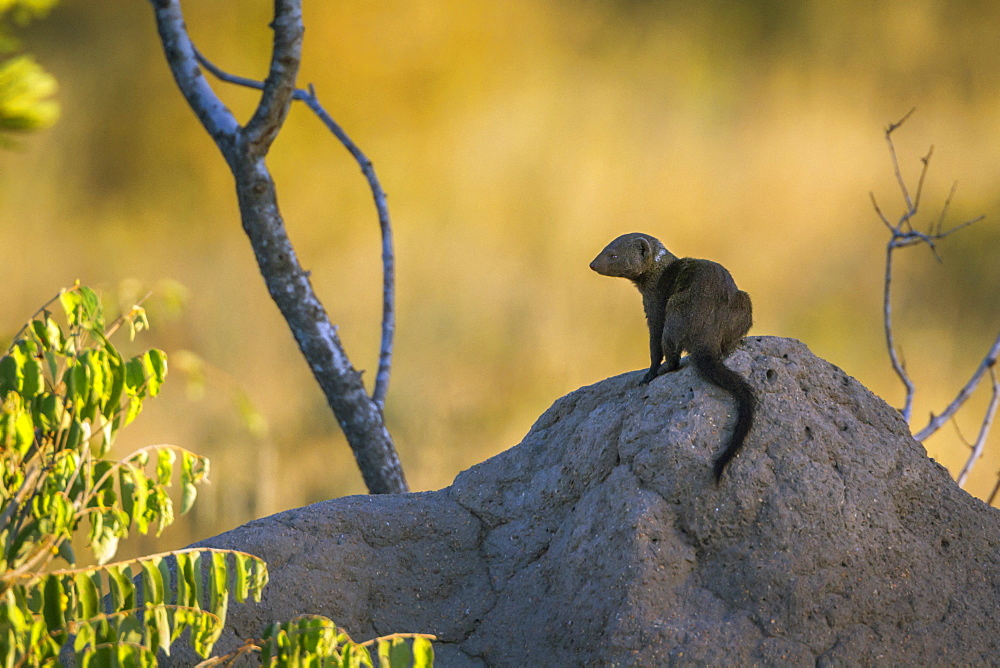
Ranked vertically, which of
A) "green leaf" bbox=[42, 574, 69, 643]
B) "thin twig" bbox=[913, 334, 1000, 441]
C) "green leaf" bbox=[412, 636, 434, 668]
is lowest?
"green leaf" bbox=[412, 636, 434, 668]

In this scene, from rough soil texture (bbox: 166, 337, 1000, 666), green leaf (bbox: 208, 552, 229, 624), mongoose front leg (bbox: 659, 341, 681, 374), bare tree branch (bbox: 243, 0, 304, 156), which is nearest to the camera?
green leaf (bbox: 208, 552, 229, 624)

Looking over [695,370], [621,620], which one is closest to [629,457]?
[695,370]

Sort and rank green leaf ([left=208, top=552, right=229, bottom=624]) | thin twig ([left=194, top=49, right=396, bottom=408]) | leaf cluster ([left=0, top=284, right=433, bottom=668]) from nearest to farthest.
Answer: leaf cluster ([left=0, top=284, right=433, bottom=668])
green leaf ([left=208, top=552, right=229, bottom=624])
thin twig ([left=194, top=49, right=396, bottom=408])

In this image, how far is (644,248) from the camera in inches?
136

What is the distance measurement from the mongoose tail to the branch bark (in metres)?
2.39

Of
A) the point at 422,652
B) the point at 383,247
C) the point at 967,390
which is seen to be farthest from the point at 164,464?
the point at 967,390

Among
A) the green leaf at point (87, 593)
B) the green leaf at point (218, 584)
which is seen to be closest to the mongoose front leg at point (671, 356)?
the green leaf at point (218, 584)

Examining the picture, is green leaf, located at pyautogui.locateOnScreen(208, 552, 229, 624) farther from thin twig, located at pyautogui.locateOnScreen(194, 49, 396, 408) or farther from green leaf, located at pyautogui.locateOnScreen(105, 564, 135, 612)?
thin twig, located at pyautogui.locateOnScreen(194, 49, 396, 408)

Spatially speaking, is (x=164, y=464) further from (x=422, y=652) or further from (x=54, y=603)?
(x=422, y=652)

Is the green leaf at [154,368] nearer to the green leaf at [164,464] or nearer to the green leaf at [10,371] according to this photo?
the green leaf at [164,464]

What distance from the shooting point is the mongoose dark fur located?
9.71ft

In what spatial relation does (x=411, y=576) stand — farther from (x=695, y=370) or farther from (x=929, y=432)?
(x=929, y=432)

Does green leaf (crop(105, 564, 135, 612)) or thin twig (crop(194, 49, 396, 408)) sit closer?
green leaf (crop(105, 564, 135, 612))

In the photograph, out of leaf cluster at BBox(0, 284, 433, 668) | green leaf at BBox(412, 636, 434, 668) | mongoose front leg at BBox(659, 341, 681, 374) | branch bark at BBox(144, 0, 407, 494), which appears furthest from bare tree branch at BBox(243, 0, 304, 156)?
green leaf at BBox(412, 636, 434, 668)
